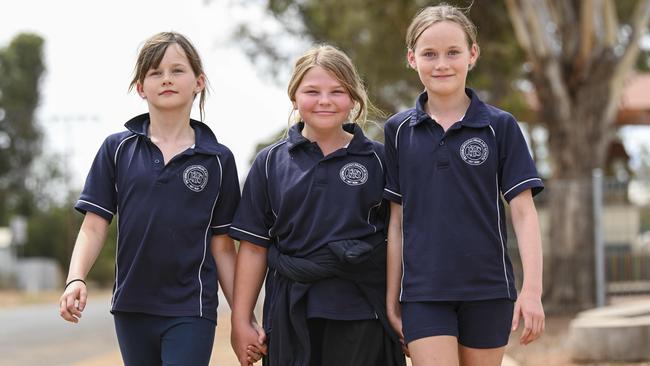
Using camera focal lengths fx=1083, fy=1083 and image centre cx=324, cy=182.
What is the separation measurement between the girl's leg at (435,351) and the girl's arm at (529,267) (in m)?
0.24

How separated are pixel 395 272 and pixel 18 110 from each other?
5868 centimetres

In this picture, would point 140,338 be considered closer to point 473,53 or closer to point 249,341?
point 249,341

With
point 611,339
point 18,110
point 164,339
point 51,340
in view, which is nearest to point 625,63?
point 611,339

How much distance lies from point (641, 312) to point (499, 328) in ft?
21.5

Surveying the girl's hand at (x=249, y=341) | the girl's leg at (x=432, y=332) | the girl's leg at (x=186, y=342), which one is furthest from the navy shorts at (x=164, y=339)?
the girl's leg at (x=432, y=332)

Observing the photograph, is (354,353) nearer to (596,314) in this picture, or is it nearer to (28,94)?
(596,314)

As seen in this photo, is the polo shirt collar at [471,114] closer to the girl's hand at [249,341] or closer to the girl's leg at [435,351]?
the girl's leg at [435,351]

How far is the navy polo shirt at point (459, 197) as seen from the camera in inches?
159

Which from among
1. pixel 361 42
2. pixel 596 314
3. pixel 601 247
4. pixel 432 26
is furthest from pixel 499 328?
pixel 361 42

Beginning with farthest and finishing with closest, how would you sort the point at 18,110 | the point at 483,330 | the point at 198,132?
the point at 18,110, the point at 198,132, the point at 483,330

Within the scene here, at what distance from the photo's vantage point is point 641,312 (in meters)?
10.2

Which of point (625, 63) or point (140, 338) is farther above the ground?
point (625, 63)

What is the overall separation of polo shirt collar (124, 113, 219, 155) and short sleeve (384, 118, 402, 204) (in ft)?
2.29

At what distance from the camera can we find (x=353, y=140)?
4.41 metres
